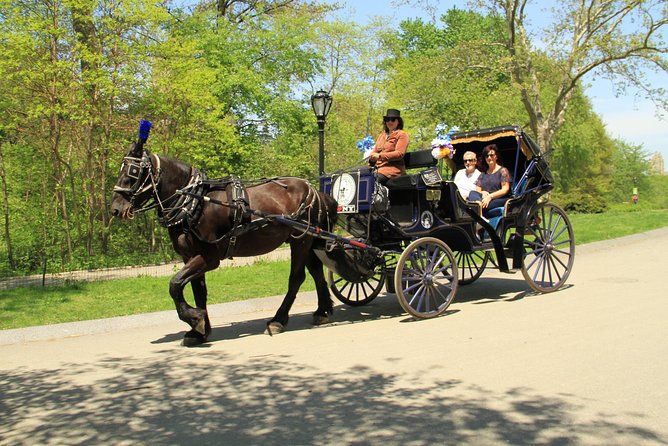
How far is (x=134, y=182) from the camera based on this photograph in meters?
7.43

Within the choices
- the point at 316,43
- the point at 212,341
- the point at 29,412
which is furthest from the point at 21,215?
the point at 316,43

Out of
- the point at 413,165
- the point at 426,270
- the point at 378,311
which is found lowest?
the point at 378,311

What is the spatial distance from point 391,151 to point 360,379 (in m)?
4.12

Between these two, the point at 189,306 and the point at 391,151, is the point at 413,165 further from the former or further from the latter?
the point at 189,306

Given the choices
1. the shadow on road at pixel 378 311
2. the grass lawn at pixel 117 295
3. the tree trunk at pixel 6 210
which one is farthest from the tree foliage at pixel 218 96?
the shadow on road at pixel 378 311

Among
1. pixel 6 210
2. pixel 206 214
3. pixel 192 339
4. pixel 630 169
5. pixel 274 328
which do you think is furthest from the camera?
pixel 630 169

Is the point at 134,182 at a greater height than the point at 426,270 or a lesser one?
greater

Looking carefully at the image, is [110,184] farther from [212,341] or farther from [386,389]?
[386,389]

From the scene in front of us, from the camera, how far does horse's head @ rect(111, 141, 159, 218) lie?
7379 millimetres

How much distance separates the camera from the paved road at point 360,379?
179 inches

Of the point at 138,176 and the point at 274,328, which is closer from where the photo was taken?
the point at 138,176

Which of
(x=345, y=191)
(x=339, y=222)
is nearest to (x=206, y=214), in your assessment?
(x=345, y=191)

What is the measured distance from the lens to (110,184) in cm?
1819

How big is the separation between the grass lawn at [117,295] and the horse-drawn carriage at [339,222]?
6.88ft
